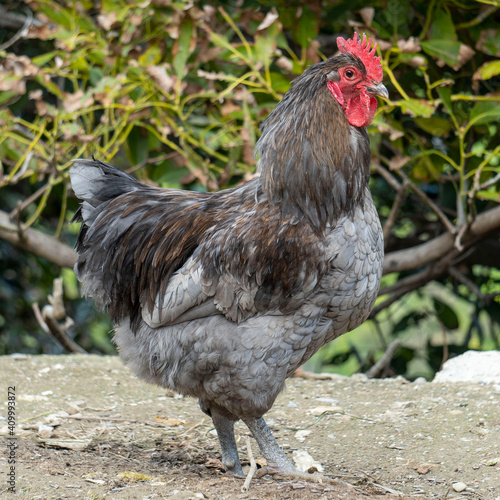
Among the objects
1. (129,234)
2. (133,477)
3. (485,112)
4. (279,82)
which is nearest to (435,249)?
(485,112)

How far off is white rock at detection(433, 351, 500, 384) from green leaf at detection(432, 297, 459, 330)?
1174mm

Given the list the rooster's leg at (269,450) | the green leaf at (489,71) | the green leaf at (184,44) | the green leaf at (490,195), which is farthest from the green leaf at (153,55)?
the rooster's leg at (269,450)

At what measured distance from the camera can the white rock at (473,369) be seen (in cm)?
468

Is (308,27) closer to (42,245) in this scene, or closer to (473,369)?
(473,369)

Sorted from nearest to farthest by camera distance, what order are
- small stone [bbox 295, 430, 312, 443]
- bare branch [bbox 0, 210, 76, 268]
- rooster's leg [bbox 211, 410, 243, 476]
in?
rooster's leg [bbox 211, 410, 243, 476]
small stone [bbox 295, 430, 312, 443]
bare branch [bbox 0, 210, 76, 268]

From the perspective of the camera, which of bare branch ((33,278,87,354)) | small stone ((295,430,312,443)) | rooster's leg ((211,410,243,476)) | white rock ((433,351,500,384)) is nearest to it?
rooster's leg ((211,410,243,476))

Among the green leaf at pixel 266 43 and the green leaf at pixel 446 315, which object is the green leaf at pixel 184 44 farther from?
the green leaf at pixel 446 315

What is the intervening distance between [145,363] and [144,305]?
29cm

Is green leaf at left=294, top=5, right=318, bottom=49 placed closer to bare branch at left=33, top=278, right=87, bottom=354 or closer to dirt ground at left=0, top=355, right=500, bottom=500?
dirt ground at left=0, top=355, right=500, bottom=500

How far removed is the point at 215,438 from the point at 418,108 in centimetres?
244

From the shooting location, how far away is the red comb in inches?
123

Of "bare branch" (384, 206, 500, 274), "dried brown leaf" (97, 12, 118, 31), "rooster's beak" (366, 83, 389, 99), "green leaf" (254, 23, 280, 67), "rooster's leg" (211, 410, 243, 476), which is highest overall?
"dried brown leaf" (97, 12, 118, 31)

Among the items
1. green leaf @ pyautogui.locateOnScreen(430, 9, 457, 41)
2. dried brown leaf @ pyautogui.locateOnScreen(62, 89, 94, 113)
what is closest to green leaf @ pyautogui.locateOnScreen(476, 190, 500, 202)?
green leaf @ pyautogui.locateOnScreen(430, 9, 457, 41)

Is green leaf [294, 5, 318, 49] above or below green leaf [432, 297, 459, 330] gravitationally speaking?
above
